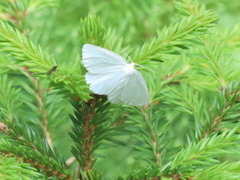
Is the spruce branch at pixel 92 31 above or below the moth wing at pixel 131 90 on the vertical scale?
above

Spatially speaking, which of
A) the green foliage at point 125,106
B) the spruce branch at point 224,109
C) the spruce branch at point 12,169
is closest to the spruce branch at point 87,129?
the green foliage at point 125,106

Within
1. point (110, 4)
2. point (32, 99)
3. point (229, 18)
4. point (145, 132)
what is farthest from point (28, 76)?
point (229, 18)

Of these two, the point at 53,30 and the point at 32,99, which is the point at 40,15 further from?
the point at 32,99

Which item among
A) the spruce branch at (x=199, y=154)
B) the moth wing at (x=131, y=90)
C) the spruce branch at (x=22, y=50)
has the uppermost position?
the spruce branch at (x=22, y=50)

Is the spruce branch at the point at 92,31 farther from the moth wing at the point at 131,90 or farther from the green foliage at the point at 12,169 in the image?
the green foliage at the point at 12,169

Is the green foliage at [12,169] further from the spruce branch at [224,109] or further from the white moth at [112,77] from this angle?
the spruce branch at [224,109]

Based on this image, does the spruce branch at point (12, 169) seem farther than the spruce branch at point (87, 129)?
No

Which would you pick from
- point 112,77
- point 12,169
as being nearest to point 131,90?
point 112,77

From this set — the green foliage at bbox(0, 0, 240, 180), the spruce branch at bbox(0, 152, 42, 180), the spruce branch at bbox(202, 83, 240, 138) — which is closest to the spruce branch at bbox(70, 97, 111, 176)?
the green foliage at bbox(0, 0, 240, 180)
